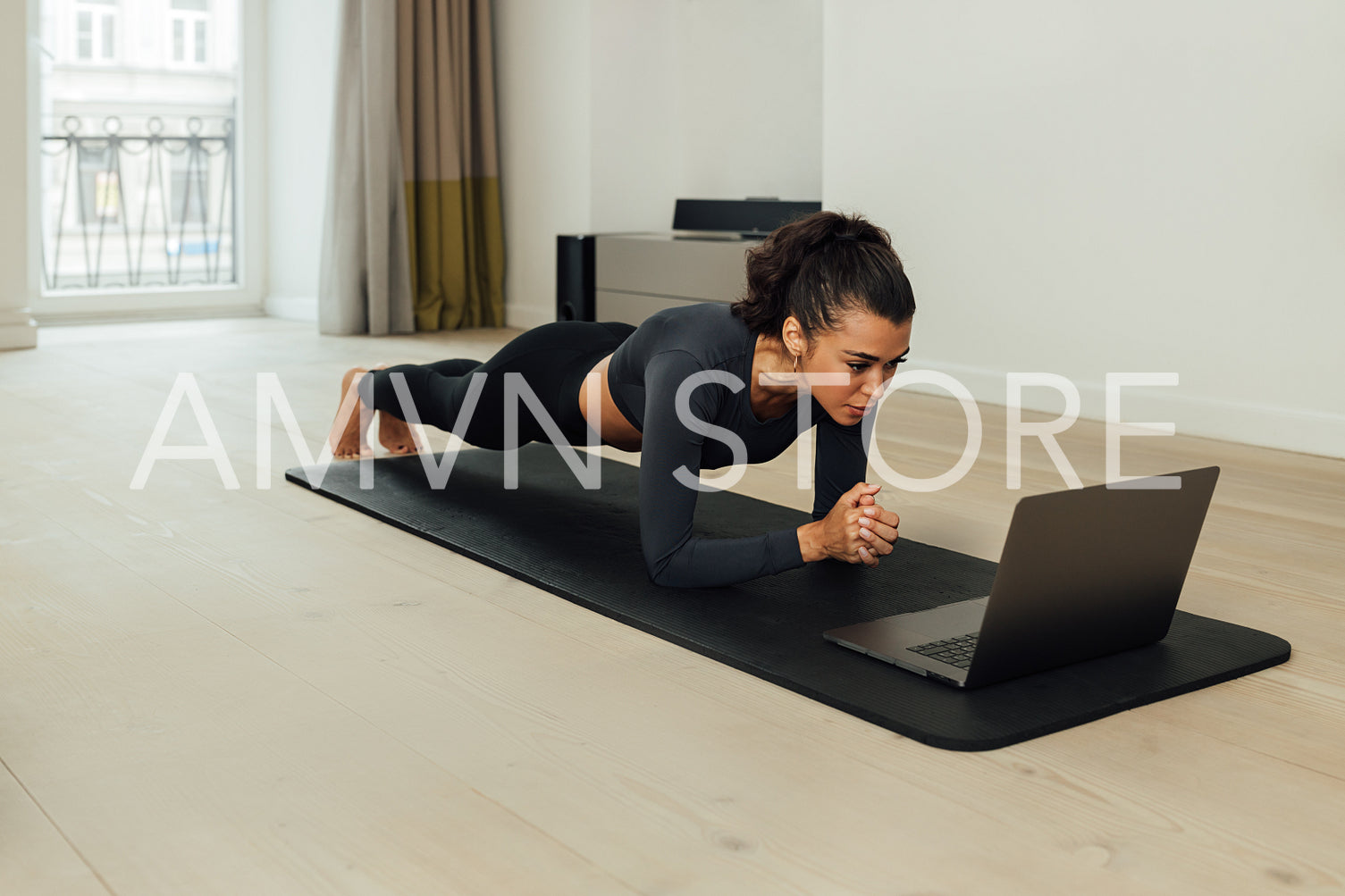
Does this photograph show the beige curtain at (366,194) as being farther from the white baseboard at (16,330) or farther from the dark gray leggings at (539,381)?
the dark gray leggings at (539,381)

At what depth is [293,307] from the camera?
5594mm

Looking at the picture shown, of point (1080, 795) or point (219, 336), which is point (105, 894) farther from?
point (219, 336)

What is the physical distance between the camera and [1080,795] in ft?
3.93

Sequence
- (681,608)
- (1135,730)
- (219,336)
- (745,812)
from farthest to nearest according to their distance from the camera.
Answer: (219,336) → (681,608) → (1135,730) → (745,812)

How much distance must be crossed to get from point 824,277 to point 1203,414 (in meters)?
1.89

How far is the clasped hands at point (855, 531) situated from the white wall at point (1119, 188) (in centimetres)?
180

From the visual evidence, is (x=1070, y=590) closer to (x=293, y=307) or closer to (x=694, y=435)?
(x=694, y=435)

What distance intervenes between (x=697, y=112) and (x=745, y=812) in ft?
14.0

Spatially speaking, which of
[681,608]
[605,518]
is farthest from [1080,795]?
[605,518]

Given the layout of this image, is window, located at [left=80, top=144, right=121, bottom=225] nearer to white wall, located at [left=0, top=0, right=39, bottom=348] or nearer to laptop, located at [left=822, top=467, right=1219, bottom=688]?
white wall, located at [left=0, top=0, right=39, bottom=348]

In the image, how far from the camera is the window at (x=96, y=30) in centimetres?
518

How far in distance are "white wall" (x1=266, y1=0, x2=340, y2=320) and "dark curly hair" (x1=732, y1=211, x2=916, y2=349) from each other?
3862 millimetres

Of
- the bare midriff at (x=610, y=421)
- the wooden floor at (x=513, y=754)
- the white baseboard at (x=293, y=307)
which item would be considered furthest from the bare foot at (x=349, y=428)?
the white baseboard at (x=293, y=307)

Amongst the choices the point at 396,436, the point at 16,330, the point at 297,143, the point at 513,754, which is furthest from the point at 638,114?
the point at 513,754
